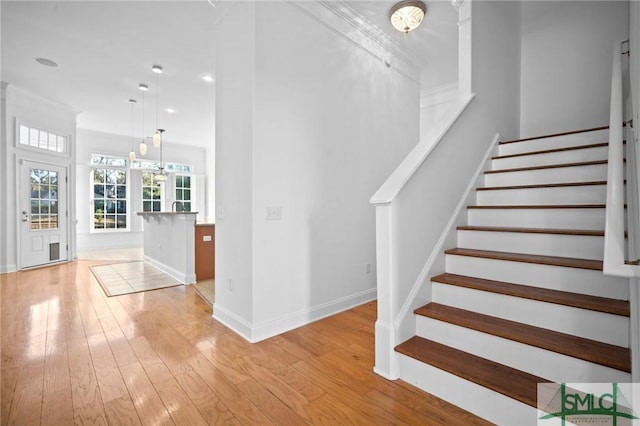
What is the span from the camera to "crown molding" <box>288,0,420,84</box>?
272 centimetres

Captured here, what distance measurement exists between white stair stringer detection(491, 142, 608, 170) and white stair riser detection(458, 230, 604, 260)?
3.35 ft

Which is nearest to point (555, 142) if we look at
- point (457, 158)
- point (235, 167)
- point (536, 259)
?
point (457, 158)

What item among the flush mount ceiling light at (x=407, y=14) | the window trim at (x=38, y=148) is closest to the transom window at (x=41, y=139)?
the window trim at (x=38, y=148)

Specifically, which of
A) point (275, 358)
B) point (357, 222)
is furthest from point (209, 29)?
point (275, 358)

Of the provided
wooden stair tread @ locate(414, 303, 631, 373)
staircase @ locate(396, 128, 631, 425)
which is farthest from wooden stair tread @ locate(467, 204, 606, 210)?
wooden stair tread @ locate(414, 303, 631, 373)

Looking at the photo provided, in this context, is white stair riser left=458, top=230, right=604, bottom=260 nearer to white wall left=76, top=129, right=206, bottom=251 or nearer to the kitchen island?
the kitchen island

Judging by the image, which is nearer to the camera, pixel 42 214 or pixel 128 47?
pixel 128 47

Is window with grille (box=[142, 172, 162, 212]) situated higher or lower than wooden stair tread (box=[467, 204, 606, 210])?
higher

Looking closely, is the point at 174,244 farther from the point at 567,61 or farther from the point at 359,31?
the point at 567,61

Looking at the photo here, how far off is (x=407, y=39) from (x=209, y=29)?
2467 mm

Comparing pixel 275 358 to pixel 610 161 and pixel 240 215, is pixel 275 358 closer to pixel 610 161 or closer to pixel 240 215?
pixel 240 215

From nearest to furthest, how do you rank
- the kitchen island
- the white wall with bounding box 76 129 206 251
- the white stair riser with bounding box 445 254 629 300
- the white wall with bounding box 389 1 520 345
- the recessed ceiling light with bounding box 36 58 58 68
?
the white stair riser with bounding box 445 254 629 300 < the white wall with bounding box 389 1 520 345 < the recessed ceiling light with bounding box 36 58 58 68 < the kitchen island < the white wall with bounding box 76 129 206 251

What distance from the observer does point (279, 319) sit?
2459mm

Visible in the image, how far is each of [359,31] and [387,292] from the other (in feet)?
9.42
